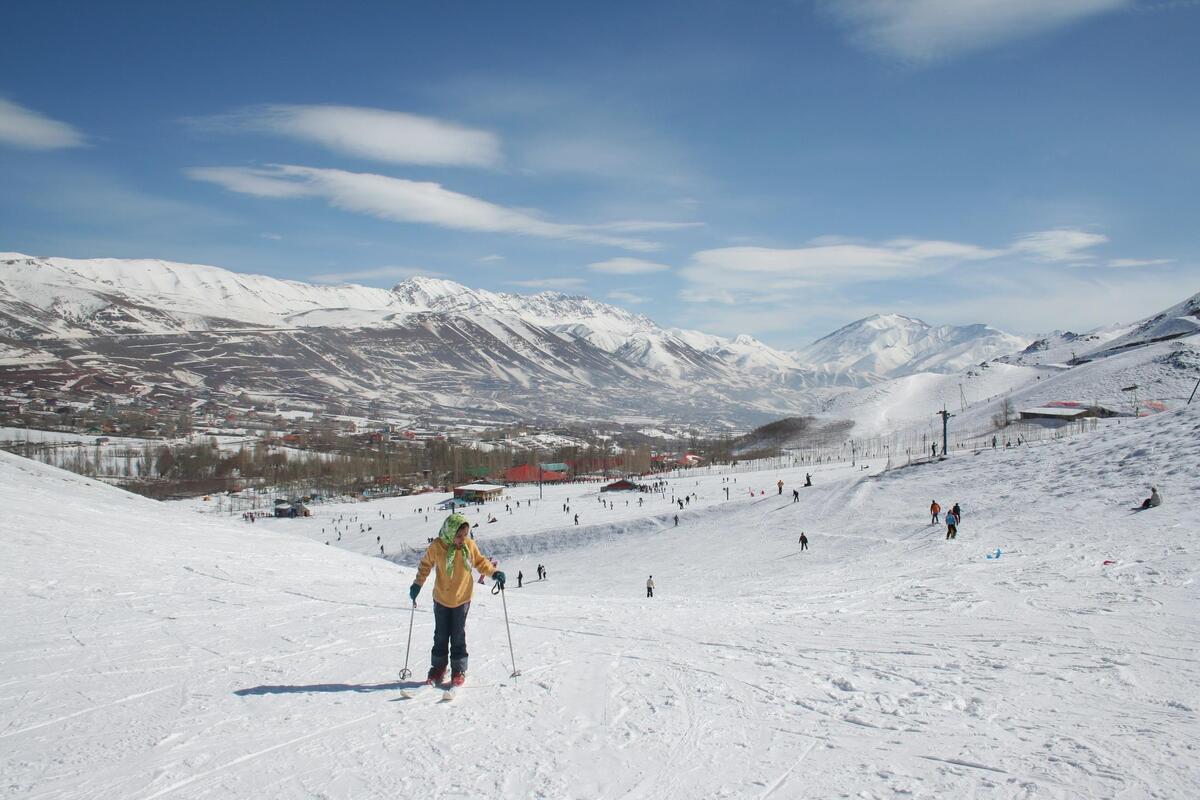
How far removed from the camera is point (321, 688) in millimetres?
7965

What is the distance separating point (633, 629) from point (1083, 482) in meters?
30.8

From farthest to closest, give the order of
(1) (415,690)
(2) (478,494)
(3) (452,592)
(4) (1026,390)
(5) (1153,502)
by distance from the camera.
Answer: (4) (1026,390), (2) (478,494), (5) (1153,502), (3) (452,592), (1) (415,690)

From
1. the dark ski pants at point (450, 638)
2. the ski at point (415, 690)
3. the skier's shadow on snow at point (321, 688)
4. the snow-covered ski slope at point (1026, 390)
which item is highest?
the snow-covered ski slope at point (1026, 390)

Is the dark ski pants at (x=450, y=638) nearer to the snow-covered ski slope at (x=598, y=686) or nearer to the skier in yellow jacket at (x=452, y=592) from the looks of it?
the skier in yellow jacket at (x=452, y=592)

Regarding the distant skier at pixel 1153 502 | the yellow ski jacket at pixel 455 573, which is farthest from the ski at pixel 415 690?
the distant skier at pixel 1153 502

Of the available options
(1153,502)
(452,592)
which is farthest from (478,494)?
(452,592)

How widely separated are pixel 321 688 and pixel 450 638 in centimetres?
147

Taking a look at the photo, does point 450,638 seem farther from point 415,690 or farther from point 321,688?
point 321,688

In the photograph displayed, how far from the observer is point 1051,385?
11725cm

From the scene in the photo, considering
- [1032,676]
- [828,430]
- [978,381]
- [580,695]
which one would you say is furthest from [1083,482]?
[978,381]

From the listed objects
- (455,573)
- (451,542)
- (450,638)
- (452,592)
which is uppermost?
(451,542)

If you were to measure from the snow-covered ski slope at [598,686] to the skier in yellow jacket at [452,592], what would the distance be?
40 centimetres

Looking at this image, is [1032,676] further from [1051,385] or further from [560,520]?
[1051,385]

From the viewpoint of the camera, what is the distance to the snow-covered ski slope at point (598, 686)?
5688 mm
